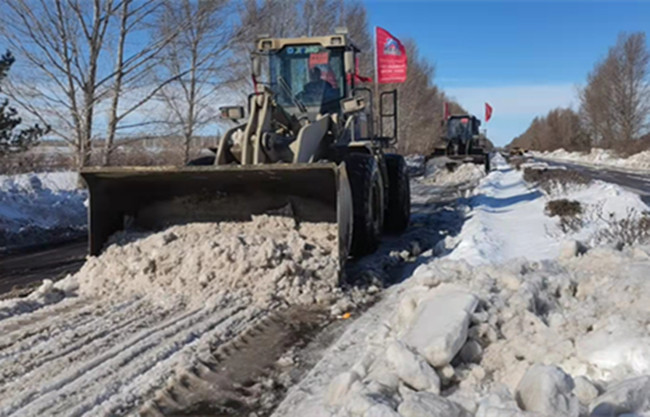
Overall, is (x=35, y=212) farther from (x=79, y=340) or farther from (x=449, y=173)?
(x=449, y=173)

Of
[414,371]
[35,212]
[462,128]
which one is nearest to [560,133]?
[462,128]

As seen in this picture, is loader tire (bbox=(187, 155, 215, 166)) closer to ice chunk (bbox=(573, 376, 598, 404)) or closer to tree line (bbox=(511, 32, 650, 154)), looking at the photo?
ice chunk (bbox=(573, 376, 598, 404))

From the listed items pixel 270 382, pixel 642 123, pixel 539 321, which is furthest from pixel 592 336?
pixel 642 123

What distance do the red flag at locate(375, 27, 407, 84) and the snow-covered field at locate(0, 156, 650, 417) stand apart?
12.1 meters

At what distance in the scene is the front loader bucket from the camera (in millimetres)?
6203

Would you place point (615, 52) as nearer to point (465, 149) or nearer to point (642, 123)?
point (642, 123)

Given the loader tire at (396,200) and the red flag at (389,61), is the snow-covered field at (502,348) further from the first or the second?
the red flag at (389,61)

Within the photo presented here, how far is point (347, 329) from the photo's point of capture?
193 inches

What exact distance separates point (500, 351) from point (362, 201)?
3.56m

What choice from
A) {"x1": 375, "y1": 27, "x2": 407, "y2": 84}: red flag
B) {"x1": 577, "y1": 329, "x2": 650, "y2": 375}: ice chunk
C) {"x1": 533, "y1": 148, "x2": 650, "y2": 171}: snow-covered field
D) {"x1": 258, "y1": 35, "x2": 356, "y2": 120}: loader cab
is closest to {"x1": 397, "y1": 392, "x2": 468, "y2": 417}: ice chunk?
{"x1": 577, "y1": 329, "x2": 650, "y2": 375}: ice chunk

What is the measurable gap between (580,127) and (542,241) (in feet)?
232

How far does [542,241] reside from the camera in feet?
26.5

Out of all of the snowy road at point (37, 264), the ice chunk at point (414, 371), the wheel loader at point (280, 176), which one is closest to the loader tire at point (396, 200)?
the wheel loader at point (280, 176)

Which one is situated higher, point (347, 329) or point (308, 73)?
point (308, 73)
